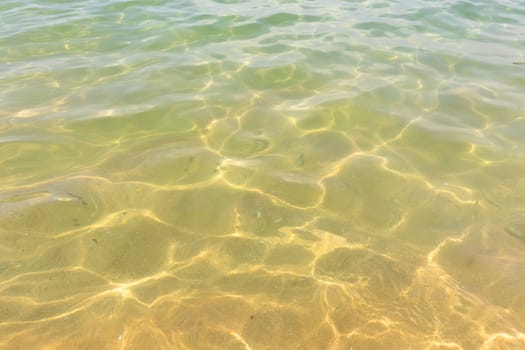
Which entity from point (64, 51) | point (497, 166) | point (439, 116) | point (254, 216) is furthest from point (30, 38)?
point (497, 166)

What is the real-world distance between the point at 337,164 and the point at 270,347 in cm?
221

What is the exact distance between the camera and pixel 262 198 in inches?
141

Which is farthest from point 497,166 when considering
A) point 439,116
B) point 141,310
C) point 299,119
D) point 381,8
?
point 381,8

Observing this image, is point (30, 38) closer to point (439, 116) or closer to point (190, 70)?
point (190, 70)

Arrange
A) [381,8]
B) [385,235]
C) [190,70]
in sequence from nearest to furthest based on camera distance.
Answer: [385,235], [190,70], [381,8]

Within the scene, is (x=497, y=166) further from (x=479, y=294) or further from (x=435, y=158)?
(x=479, y=294)

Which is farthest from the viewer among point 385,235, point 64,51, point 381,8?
point 381,8

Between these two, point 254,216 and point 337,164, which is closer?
point 254,216

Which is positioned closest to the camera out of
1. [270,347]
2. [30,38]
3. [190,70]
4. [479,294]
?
[270,347]

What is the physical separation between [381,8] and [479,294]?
27.9ft

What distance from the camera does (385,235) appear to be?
10.7 ft

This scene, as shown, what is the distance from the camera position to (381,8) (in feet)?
30.8

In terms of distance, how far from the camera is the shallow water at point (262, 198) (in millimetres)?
2566

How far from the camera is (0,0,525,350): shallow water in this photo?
8.42ft
